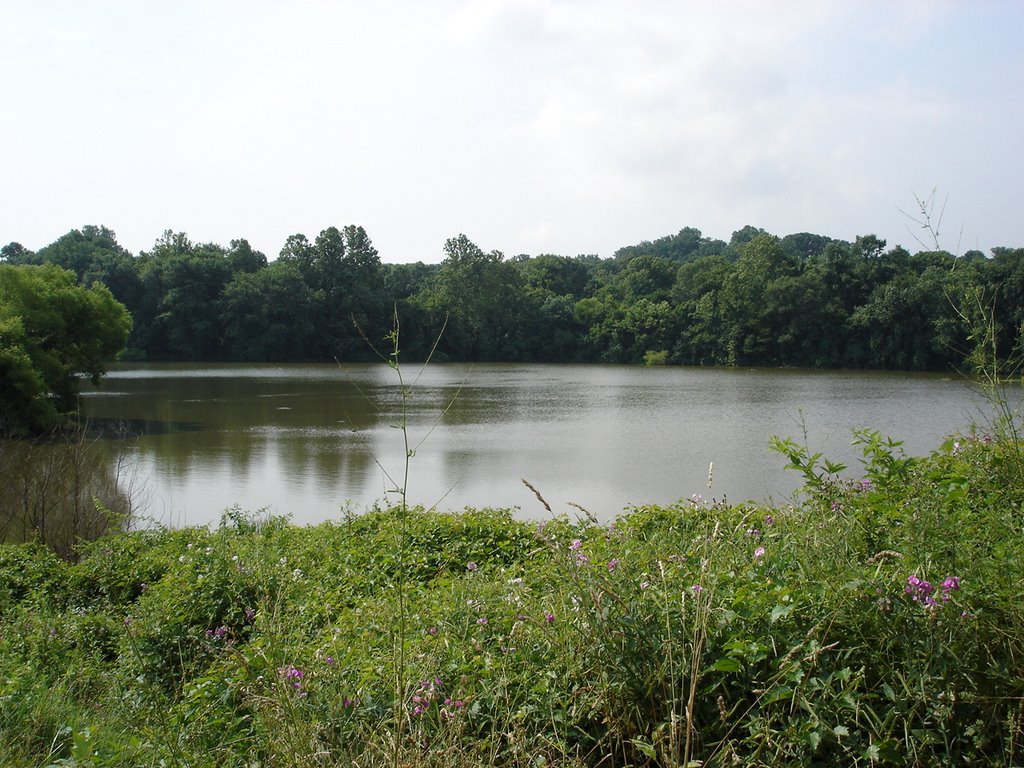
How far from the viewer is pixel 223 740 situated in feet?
9.57

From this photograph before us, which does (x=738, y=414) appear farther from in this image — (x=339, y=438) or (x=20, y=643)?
(x=20, y=643)

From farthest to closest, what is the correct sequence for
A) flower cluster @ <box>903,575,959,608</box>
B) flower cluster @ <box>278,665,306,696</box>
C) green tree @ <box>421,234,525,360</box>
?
green tree @ <box>421,234,525,360</box>
flower cluster @ <box>278,665,306,696</box>
flower cluster @ <box>903,575,959,608</box>

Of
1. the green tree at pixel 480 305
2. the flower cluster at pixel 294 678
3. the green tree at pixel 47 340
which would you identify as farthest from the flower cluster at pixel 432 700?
the green tree at pixel 480 305

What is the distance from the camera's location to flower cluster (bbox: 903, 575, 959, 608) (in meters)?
2.18

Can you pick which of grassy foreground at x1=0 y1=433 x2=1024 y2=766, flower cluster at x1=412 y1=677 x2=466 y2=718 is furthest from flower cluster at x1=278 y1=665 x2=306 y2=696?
flower cluster at x1=412 y1=677 x2=466 y2=718

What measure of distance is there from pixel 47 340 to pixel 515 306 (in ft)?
151

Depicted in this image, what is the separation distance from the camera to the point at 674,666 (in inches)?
90.8

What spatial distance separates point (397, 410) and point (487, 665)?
23484 mm

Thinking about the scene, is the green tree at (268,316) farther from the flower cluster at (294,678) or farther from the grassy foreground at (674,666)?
the flower cluster at (294,678)

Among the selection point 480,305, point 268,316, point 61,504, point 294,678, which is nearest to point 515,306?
point 480,305

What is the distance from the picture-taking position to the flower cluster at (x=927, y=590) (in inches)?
85.8

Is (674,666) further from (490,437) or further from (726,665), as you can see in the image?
(490,437)

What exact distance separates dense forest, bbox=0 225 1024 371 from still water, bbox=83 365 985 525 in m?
13.5

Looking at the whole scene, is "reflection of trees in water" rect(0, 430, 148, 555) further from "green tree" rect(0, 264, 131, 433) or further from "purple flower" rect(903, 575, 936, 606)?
"purple flower" rect(903, 575, 936, 606)
